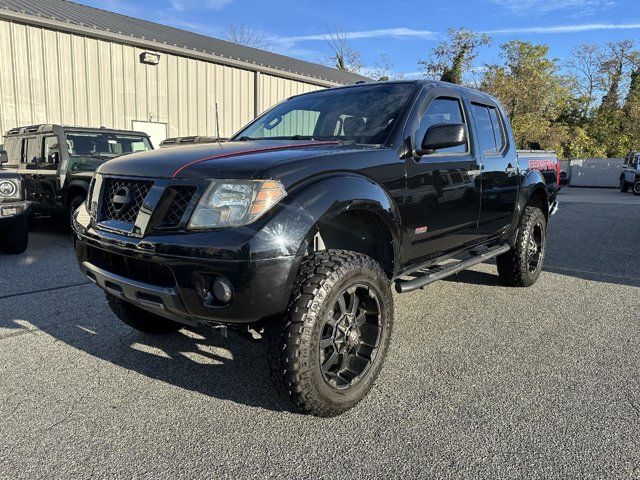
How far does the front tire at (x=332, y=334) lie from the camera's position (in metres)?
2.35

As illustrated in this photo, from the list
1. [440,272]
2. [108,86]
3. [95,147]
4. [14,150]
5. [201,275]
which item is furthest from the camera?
[108,86]

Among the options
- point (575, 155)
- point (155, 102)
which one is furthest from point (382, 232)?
point (575, 155)

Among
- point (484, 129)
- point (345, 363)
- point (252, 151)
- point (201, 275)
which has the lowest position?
point (345, 363)

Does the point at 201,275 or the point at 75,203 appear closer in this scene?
the point at 201,275

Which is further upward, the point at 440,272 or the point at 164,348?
the point at 440,272

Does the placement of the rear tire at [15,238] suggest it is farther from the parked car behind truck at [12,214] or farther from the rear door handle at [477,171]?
the rear door handle at [477,171]

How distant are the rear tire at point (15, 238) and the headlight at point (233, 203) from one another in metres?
5.49

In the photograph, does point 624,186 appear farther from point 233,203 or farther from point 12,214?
point 233,203

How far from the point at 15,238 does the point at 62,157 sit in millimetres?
1747

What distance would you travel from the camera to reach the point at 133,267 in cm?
253

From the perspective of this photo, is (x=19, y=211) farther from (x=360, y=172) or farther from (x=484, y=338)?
(x=484, y=338)

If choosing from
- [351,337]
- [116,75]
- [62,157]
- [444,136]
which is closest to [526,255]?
[444,136]

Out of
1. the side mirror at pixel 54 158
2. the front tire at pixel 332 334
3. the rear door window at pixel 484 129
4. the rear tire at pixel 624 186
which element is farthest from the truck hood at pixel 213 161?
the rear tire at pixel 624 186

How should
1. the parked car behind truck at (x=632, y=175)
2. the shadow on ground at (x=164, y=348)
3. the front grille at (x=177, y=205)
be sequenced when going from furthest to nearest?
the parked car behind truck at (x=632, y=175)
the shadow on ground at (x=164, y=348)
the front grille at (x=177, y=205)
